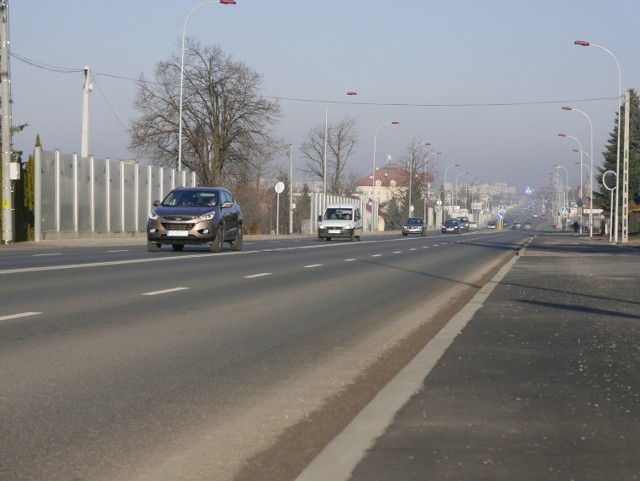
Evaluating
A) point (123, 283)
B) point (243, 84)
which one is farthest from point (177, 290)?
point (243, 84)

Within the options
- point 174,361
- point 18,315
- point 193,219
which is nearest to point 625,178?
point 193,219

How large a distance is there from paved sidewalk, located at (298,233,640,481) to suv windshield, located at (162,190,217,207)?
18590 millimetres

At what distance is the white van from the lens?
54.2 metres

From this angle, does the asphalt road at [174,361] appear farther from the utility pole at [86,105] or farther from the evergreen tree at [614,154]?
the evergreen tree at [614,154]

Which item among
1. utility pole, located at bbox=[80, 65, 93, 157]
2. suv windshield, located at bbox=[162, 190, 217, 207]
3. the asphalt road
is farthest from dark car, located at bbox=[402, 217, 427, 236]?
the asphalt road

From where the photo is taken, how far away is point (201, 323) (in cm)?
1176

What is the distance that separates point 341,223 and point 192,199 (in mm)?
24334

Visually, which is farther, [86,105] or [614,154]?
[614,154]

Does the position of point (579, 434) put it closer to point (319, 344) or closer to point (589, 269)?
point (319, 344)

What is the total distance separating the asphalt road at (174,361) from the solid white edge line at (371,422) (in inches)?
15.5

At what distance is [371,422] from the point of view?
614 centimetres

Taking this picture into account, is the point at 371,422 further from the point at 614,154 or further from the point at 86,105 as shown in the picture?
the point at 614,154

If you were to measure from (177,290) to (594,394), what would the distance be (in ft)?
32.6

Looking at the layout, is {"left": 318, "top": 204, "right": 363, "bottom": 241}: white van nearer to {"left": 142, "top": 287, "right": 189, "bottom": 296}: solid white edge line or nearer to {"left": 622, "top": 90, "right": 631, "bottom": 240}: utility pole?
{"left": 622, "top": 90, "right": 631, "bottom": 240}: utility pole
